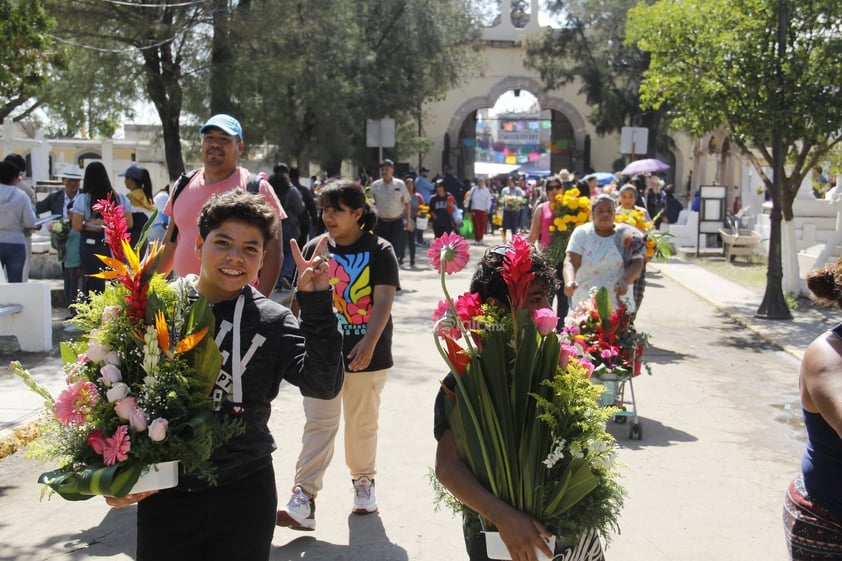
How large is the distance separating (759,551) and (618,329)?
102 inches

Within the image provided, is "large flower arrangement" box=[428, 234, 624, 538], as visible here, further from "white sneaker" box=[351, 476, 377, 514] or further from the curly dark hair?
"white sneaker" box=[351, 476, 377, 514]

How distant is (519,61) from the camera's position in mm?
48562

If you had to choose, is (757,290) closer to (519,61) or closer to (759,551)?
(759,551)

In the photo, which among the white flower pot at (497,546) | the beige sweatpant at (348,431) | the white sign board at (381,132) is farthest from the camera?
the white sign board at (381,132)

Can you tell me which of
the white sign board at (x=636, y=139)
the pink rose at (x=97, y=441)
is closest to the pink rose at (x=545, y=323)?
the pink rose at (x=97, y=441)

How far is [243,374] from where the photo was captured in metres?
3.11

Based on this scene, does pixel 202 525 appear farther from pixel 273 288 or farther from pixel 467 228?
pixel 467 228

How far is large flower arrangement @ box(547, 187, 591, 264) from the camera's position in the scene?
34.5 feet

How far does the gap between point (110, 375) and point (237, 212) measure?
739mm

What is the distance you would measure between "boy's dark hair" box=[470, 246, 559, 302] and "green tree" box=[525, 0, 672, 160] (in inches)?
1482

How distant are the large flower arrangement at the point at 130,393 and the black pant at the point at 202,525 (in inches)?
6.4

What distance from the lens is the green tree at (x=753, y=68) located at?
41.9 ft

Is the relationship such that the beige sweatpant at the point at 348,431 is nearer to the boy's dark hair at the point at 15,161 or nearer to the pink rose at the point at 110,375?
the pink rose at the point at 110,375

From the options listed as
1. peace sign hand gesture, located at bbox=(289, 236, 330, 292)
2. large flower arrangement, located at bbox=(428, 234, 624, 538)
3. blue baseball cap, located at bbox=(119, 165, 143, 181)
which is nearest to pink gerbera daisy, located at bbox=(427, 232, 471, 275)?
large flower arrangement, located at bbox=(428, 234, 624, 538)
